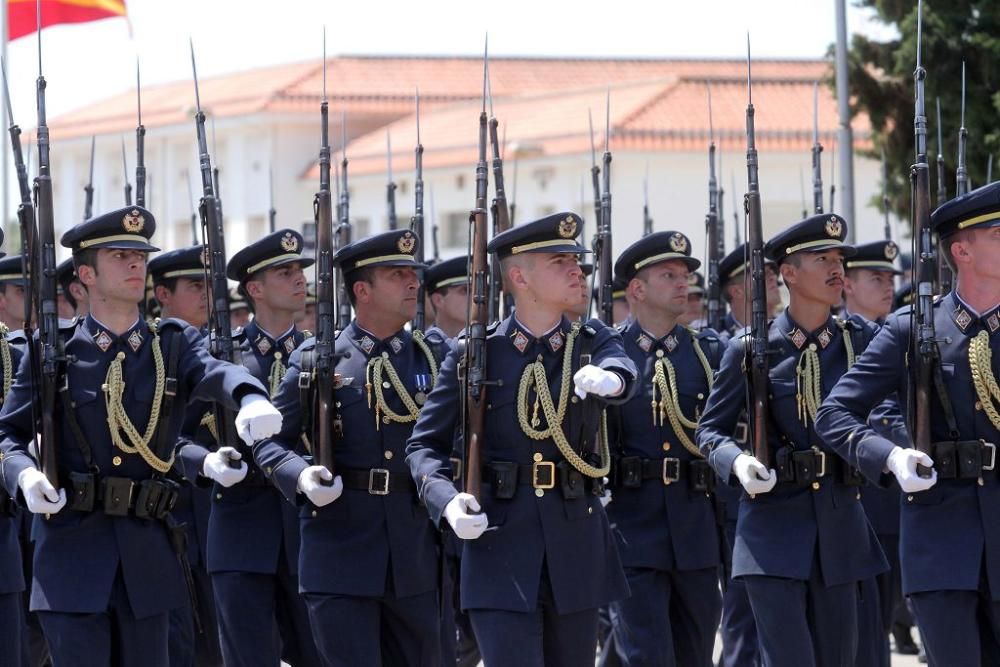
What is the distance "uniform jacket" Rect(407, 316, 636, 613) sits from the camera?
272 inches

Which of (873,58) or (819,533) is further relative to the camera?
(873,58)

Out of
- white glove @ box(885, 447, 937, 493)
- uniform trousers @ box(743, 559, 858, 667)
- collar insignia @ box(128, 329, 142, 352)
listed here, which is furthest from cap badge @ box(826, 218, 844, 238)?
collar insignia @ box(128, 329, 142, 352)

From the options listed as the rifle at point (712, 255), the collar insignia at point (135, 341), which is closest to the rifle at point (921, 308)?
the collar insignia at point (135, 341)

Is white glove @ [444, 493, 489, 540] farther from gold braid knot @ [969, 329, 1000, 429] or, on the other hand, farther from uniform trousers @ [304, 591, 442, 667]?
gold braid knot @ [969, 329, 1000, 429]

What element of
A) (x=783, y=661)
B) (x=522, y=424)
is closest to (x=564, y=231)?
(x=522, y=424)

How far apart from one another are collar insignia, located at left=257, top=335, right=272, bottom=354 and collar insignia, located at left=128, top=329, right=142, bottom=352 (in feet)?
5.67

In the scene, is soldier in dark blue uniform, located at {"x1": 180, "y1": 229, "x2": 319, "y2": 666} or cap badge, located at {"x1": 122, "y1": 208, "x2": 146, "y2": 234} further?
soldier in dark blue uniform, located at {"x1": 180, "y1": 229, "x2": 319, "y2": 666}

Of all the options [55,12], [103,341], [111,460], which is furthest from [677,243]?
[55,12]

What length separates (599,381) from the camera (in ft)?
21.6

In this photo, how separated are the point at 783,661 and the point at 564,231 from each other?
1802mm

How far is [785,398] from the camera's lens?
774 centimetres

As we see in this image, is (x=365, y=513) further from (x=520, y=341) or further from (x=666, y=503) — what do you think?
(x=666, y=503)

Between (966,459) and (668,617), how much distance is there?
2.37 meters

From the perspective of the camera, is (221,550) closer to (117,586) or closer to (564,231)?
(117,586)
